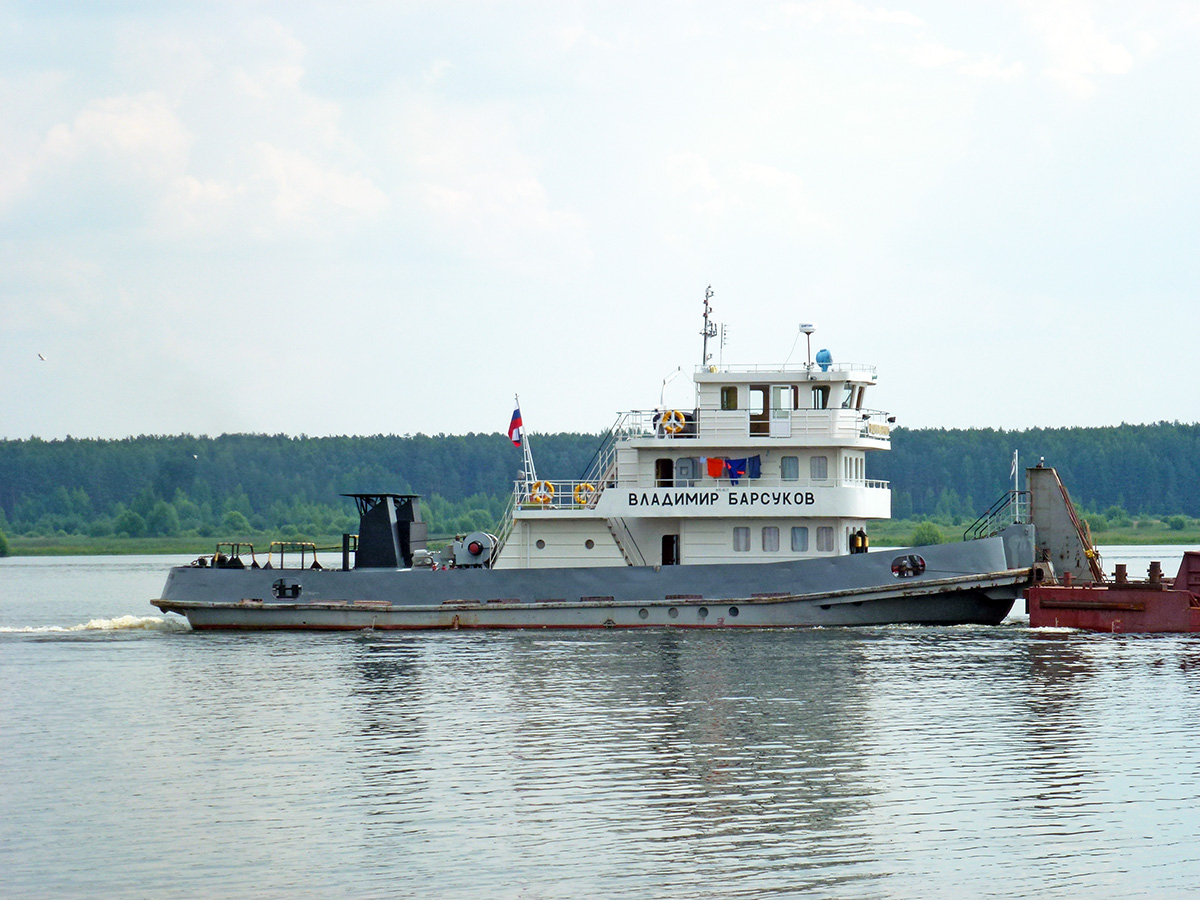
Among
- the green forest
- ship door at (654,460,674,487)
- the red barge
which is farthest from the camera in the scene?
the green forest

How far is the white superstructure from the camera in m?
32.1

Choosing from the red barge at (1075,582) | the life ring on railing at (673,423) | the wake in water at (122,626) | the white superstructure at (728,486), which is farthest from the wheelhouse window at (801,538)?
the wake in water at (122,626)

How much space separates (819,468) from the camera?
106 feet

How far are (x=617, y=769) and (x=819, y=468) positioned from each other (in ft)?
48.4

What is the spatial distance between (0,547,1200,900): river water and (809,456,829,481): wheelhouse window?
3.44 meters

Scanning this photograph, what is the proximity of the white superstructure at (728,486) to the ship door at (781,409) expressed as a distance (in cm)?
2

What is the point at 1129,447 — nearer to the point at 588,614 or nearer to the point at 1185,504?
the point at 1185,504

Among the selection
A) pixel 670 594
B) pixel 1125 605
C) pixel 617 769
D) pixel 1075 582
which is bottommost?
pixel 617 769

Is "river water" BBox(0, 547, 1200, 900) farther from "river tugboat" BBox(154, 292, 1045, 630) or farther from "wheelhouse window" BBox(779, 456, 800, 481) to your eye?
"wheelhouse window" BBox(779, 456, 800, 481)

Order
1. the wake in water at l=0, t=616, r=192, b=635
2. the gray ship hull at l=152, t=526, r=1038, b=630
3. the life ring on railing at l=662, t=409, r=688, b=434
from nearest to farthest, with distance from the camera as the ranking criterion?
the gray ship hull at l=152, t=526, r=1038, b=630 → the life ring on railing at l=662, t=409, r=688, b=434 → the wake in water at l=0, t=616, r=192, b=635

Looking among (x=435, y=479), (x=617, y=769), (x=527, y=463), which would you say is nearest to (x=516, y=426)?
(x=527, y=463)

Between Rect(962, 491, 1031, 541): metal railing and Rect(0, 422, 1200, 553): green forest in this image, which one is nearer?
Rect(962, 491, 1031, 541): metal railing

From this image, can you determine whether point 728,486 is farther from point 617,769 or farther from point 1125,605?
point 617,769

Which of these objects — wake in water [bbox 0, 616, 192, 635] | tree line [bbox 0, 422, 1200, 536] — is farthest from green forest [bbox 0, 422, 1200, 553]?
wake in water [bbox 0, 616, 192, 635]
